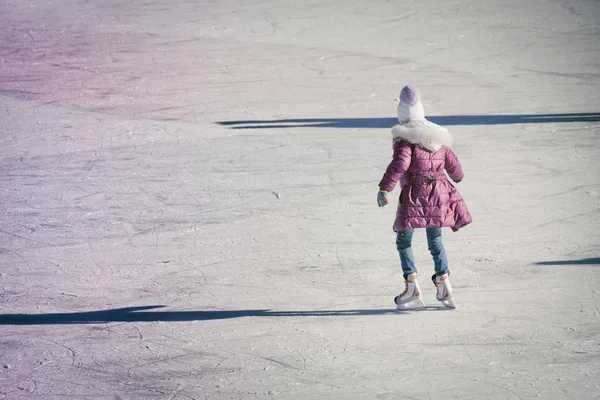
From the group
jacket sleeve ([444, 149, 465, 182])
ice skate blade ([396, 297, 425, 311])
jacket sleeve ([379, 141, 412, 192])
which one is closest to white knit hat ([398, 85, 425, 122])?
jacket sleeve ([379, 141, 412, 192])

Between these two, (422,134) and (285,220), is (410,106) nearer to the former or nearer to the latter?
(422,134)

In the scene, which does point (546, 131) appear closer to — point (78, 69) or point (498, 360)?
point (498, 360)

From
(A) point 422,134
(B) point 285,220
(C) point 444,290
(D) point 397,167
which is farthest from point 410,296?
(B) point 285,220

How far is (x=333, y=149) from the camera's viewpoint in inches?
397

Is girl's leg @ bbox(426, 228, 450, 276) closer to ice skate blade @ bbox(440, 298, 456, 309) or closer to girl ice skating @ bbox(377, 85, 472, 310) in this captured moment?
girl ice skating @ bbox(377, 85, 472, 310)

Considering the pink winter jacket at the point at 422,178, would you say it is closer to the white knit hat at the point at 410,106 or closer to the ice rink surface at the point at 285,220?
the white knit hat at the point at 410,106

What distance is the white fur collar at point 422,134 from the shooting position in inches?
227

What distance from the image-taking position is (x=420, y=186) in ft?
19.1

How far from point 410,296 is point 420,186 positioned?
2.34ft

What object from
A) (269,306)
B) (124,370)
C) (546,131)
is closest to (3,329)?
(124,370)

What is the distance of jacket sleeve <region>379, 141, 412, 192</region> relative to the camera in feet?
18.8

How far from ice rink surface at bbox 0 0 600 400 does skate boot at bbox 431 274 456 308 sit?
0.11 m

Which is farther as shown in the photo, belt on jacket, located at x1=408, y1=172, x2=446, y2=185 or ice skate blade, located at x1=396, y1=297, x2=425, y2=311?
ice skate blade, located at x1=396, y1=297, x2=425, y2=311

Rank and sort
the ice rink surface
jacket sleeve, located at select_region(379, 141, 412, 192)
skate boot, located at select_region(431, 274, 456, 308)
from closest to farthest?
the ice rink surface, jacket sleeve, located at select_region(379, 141, 412, 192), skate boot, located at select_region(431, 274, 456, 308)
